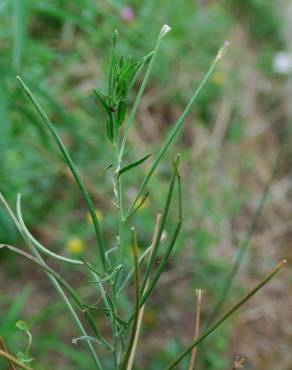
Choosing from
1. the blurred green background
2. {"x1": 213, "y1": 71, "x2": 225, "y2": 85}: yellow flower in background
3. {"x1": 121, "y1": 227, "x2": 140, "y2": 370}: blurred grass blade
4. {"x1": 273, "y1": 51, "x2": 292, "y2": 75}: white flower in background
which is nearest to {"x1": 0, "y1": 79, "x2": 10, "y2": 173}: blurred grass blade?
the blurred green background

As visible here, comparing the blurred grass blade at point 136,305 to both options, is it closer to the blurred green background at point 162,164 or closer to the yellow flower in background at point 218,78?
the blurred green background at point 162,164

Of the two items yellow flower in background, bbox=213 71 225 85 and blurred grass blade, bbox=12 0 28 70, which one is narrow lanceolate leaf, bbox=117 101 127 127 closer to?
blurred grass blade, bbox=12 0 28 70

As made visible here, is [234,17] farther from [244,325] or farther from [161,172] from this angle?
[244,325]

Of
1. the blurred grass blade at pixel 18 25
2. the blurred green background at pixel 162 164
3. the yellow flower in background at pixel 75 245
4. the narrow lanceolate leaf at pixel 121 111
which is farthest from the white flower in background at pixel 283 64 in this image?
the narrow lanceolate leaf at pixel 121 111

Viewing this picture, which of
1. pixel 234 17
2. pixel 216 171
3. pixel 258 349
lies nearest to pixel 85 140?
pixel 216 171

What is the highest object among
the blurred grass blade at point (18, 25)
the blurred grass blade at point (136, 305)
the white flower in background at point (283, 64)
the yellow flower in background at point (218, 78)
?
the white flower in background at point (283, 64)

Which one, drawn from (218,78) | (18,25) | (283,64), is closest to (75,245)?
(18,25)
